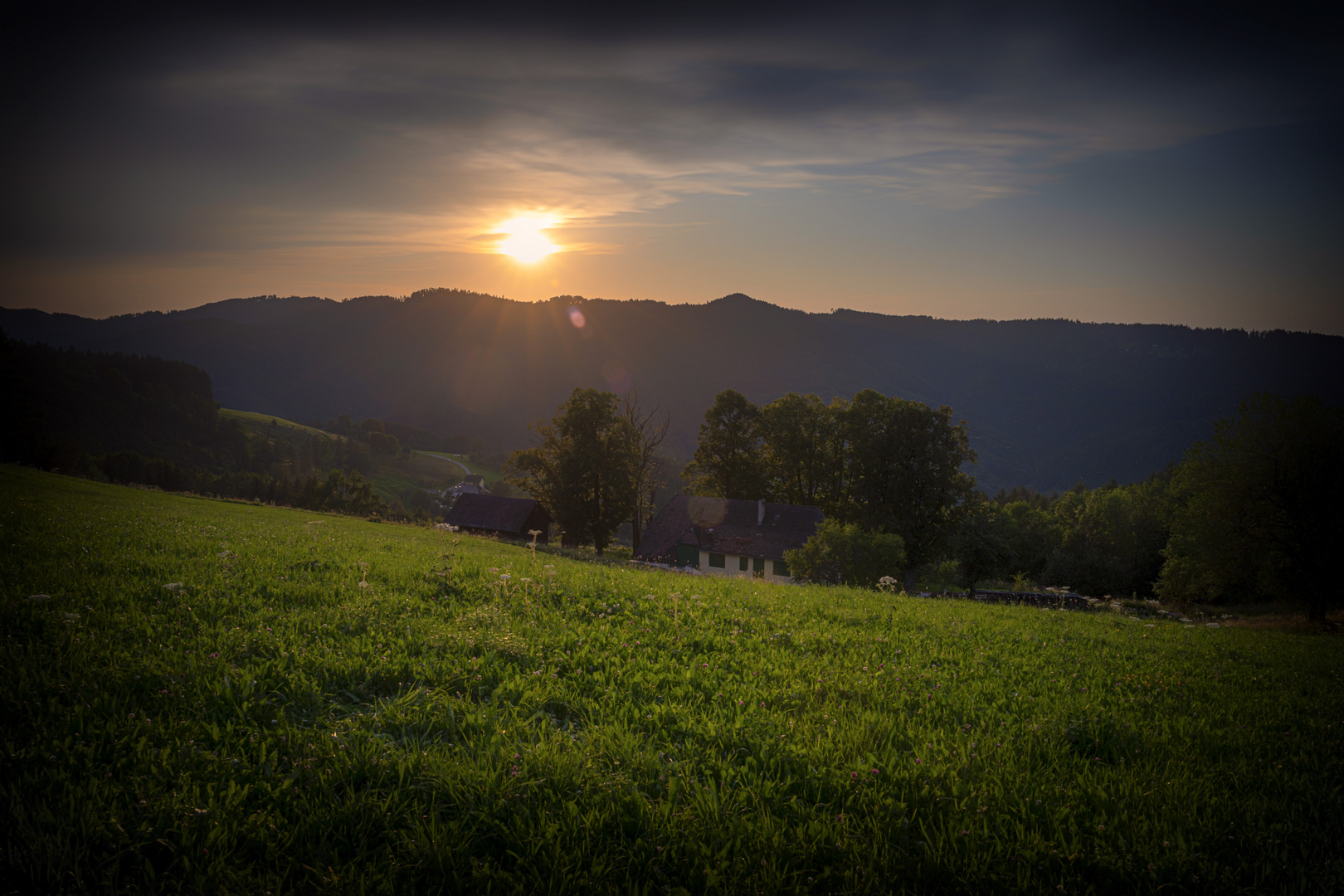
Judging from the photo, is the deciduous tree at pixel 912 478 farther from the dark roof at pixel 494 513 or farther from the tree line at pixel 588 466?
the dark roof at pixel 494 513

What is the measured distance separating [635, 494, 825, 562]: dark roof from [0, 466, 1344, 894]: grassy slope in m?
41.5

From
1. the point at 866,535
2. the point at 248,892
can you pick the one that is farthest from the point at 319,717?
the point at 866,535

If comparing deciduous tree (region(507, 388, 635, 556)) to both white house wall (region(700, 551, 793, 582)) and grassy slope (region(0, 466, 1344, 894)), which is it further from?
grassy slope (region(0, 466, 1344, 894))

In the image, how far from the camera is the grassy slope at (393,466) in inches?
6501

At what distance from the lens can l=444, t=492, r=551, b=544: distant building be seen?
67.1m

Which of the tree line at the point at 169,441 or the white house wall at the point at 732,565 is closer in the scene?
the white house wall at the point at 732,565

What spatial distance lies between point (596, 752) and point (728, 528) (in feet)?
158

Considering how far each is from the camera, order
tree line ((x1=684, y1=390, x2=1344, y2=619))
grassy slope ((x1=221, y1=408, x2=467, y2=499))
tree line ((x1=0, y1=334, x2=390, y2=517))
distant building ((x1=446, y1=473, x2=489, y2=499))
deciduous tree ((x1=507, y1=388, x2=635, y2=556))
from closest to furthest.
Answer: tree line ((x1=684, y1=390, x2=1344, y2=619))
deciduous tree ((x1=507, y1=388, x2=635, y2=556))
tree line ((x1=0, y1=334, x2=390, y2=517))
distant building ((x1=446, y1=473, x2=489, y2=499))
grassy slope ((x1=221, y1=408, x2=467, y2=499))

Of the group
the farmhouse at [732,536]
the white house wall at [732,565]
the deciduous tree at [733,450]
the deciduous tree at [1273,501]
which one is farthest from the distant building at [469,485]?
the deciduous tree at [1273,501]

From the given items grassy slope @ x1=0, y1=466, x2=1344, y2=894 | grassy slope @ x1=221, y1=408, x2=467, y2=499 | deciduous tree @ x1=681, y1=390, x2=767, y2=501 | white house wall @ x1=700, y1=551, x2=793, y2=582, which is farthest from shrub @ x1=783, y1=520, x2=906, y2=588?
grassy slope @ x1=221, y1=408, x2=467, y2=499

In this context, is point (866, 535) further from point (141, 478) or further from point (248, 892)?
point (141, 478)

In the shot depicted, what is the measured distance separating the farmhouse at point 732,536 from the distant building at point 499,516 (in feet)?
57.3

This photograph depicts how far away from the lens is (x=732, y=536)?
5084 cm

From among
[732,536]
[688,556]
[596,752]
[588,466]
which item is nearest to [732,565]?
[732,536]
